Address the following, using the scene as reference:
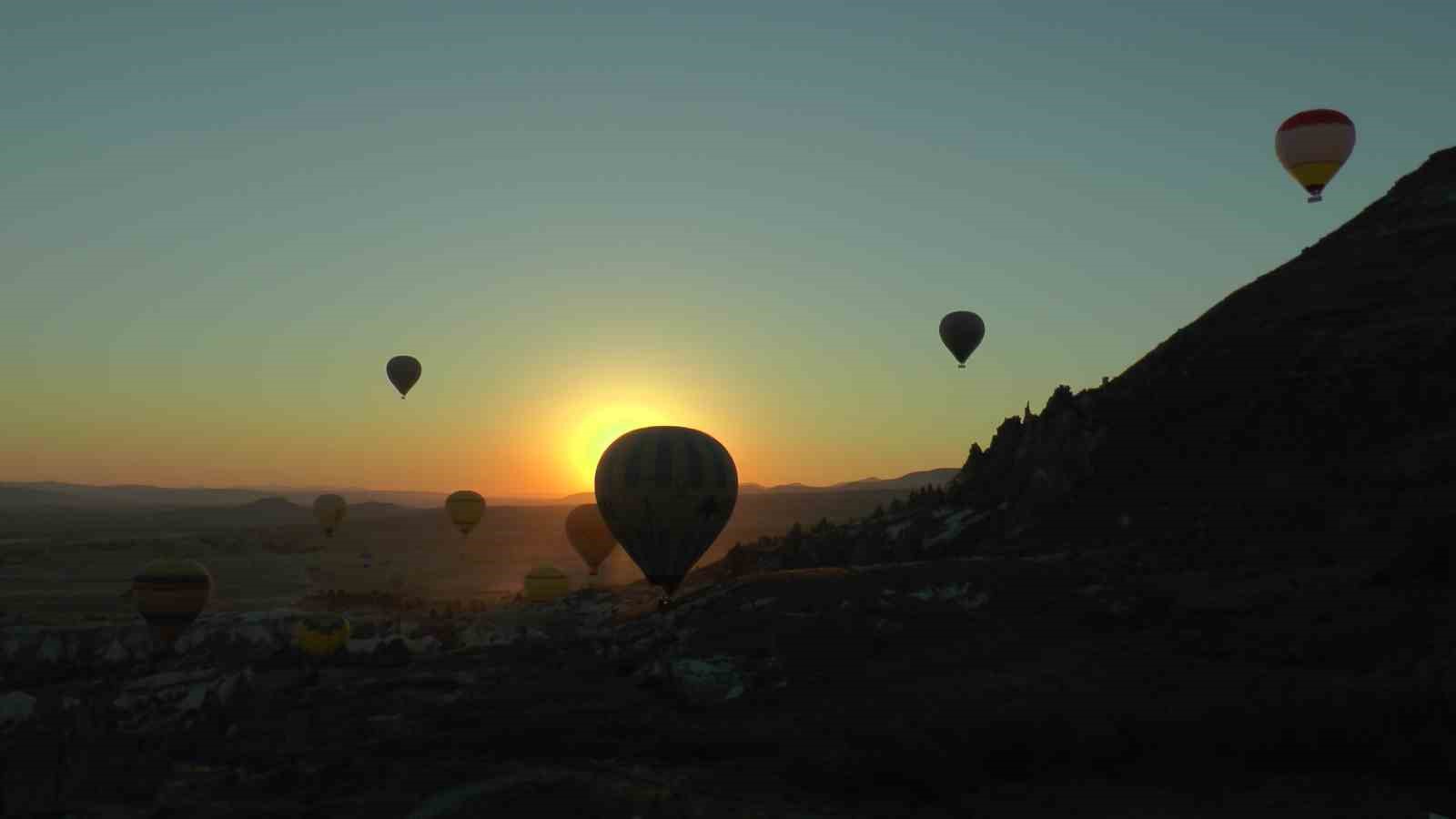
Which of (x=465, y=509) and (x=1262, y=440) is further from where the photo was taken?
(x=465, y=509)

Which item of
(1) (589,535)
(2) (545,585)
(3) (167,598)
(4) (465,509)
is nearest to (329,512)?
(4) (465,509)

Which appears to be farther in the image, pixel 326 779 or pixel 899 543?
pixel 899 543

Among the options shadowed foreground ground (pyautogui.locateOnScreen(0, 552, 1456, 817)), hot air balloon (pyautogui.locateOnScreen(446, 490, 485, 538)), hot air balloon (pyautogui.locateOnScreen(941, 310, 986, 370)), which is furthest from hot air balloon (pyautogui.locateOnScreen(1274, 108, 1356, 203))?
hot air balloon (pyautogui.locateOnScreen(446, 490, 485, 538))

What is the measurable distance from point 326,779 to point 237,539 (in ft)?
351

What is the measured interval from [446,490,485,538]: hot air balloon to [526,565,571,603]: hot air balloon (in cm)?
2697

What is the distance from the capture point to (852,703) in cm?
1966

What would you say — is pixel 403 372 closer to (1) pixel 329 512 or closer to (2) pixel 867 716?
(1) pixel 329 512

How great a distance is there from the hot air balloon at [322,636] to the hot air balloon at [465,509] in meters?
48.4

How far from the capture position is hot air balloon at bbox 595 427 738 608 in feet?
110

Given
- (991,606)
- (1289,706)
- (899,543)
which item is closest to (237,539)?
(899,543)

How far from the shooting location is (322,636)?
107ft

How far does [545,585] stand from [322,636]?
73.8ft

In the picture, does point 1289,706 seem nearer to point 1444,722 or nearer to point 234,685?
point 1444,722

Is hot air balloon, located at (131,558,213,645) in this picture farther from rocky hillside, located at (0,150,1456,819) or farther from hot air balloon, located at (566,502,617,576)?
hot air balloon, located at (566,502,617,576)
